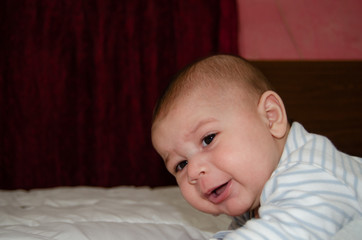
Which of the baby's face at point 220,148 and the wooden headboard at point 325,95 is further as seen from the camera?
the wooden headboard at point 325,95

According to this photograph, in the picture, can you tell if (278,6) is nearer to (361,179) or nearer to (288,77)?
(288,77)

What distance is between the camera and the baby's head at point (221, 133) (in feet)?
2.45

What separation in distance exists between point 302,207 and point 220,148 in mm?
210

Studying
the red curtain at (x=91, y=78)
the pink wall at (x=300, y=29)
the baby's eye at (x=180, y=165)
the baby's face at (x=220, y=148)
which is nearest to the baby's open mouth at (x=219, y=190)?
the baby's face at (x=220, y=148)

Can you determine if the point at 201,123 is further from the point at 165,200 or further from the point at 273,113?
the point at 165,200

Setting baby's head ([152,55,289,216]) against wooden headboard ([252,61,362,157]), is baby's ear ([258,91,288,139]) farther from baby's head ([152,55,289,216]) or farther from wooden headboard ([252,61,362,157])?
wooden headboard ([252,61,362,157])

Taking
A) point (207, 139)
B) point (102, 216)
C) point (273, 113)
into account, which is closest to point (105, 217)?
point (102, 216)

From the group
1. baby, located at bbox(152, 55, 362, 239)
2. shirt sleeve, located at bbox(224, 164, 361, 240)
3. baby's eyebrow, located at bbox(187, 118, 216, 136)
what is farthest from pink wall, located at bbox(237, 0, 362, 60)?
shirt sleeve, located at bbox(224, 164, 361, 240)

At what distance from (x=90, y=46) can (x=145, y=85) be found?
13.0 inches

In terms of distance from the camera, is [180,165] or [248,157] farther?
[180,165]

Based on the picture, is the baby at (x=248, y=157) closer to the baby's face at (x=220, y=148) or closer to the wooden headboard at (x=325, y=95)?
the baby's face at (x=220, y=148)

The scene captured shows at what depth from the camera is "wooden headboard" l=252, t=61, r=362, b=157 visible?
1789 millimetres

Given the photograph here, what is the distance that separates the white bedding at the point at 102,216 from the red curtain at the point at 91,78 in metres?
0.36

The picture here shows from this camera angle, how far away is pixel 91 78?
5.70 feet
